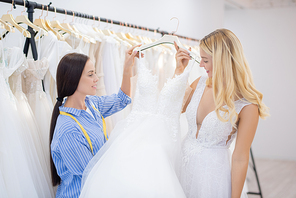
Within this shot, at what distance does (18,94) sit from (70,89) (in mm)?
388

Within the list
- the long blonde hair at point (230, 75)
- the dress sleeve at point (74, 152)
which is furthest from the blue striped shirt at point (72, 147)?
the long blonde hair at point (230, 75)

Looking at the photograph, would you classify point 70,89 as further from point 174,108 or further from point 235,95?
point 235,95

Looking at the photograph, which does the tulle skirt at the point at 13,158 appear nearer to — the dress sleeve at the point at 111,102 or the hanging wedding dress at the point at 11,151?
the hanging wedding dress at the point at 11,151

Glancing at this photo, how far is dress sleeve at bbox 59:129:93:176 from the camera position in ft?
4.87

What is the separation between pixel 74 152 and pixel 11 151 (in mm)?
361

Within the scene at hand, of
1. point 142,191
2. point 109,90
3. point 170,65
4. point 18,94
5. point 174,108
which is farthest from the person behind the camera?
point 170,65

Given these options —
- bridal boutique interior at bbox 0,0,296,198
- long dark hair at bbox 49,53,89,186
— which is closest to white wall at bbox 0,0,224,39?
bridal boutique interior at bbox 0,0,296,198

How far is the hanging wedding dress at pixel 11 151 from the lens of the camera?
4.82 feet

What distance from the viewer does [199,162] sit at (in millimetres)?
1537

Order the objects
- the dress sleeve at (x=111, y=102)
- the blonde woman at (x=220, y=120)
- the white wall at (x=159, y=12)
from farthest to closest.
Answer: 1. the white wall at (x=159, y=12)
2. the dress sleeve at (x=111, y=102)
3. the blonde woman at (x=220, y=120)

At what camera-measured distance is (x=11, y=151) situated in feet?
4.99

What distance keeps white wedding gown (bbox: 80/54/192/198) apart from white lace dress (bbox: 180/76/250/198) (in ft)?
0.38

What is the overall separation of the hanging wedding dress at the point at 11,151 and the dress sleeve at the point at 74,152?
0.26m

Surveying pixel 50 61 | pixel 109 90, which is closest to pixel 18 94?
pixel 50 61
